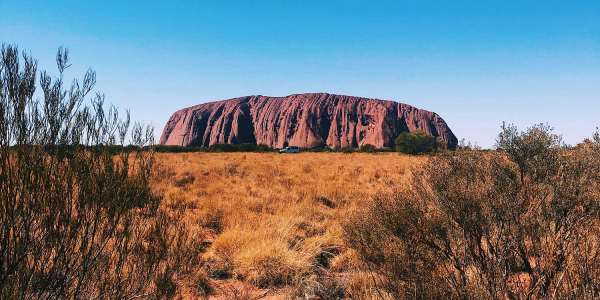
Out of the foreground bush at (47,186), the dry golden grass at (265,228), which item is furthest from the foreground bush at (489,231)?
the foreground bush at (47,186)

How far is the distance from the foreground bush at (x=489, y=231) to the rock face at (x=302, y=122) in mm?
128481

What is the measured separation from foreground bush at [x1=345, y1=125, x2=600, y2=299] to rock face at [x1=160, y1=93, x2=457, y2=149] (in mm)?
128481

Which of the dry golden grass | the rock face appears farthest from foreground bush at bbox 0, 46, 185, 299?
the rock face

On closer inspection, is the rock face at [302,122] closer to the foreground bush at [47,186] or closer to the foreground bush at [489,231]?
the foreground bush at [489,231]

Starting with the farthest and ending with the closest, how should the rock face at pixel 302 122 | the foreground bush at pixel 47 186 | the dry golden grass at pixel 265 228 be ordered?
the rock face at pixel 302 122, the dry golden grass at pixel 265 228, the foreground bush at pixel 47 186

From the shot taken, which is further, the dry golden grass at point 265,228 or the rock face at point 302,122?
the rock face at point 302,122

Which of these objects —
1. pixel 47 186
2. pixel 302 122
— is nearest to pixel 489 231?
pixel 47 186

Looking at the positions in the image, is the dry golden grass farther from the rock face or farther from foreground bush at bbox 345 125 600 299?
the rock face

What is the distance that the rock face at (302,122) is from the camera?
139m

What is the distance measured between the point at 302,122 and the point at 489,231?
461ft

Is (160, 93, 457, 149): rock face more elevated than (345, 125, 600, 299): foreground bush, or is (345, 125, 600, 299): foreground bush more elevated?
(160, 93, 457, 149): rock face

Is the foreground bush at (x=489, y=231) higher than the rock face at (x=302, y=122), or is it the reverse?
the rock face at (x=302, y=122)

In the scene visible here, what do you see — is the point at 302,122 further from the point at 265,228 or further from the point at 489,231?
the point at 489,231

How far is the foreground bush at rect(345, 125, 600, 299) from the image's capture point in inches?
122
